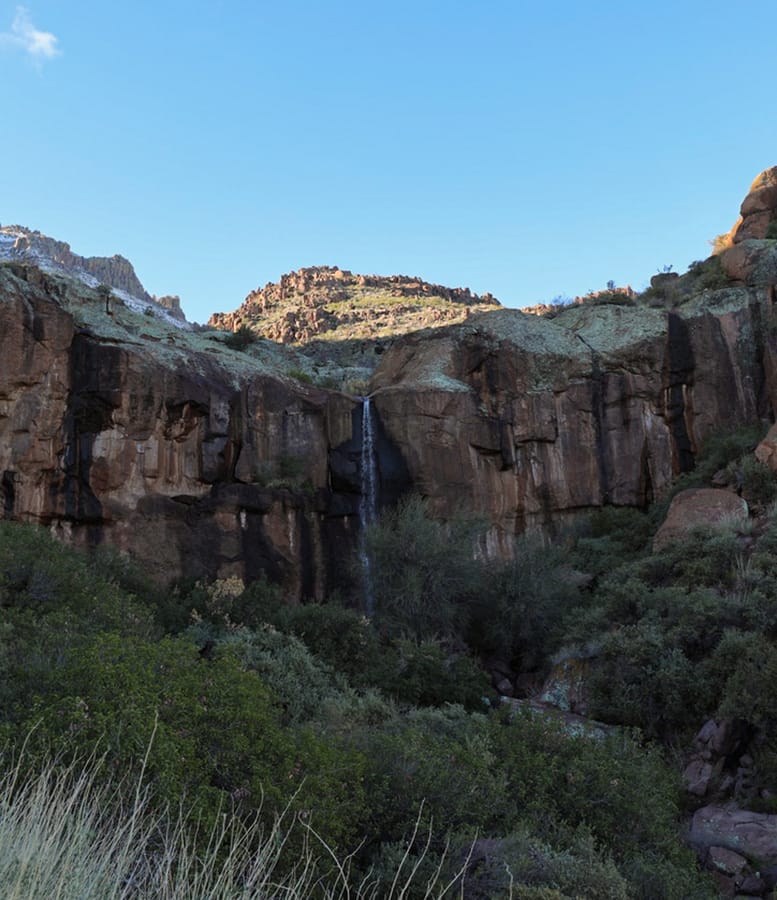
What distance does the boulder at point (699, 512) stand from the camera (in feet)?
72.2

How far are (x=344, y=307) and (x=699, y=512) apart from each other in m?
49.0

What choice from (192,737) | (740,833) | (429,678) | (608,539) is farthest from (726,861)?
(608,539)

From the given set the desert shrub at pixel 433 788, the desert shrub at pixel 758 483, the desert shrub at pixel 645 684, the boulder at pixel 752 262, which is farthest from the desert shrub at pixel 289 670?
the boulder at pixel 752 262

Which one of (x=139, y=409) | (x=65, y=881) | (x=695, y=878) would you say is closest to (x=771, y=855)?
(x=695, y=878)

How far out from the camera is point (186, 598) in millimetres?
22516

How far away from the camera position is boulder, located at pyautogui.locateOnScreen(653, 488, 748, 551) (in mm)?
22000

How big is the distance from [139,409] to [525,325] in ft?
51.2

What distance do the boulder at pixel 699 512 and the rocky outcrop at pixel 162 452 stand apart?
33.9ft

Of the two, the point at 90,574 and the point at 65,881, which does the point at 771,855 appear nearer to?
the point at 65,881

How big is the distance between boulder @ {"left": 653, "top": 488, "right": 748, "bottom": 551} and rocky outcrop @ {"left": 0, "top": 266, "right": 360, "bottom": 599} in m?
10.3

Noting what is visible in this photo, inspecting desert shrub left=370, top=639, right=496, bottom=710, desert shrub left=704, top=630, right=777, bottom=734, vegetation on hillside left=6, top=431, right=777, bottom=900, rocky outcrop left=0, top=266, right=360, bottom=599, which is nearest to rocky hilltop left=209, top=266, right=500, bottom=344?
rocky outcrop left=0, top=266, right=360, bottom=599

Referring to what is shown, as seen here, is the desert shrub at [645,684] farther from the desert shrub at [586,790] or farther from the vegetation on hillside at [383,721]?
the desert shrub at [586,790]

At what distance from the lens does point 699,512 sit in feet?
74.0

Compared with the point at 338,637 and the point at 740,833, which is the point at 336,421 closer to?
the point at 338,637
